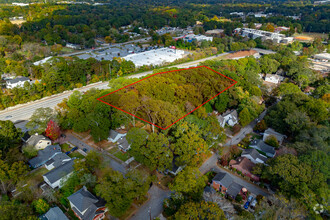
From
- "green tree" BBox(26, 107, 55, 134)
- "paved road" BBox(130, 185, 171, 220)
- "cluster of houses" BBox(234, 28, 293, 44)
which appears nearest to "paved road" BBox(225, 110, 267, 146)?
"paved road" BBox(130, 185, 171, 220)

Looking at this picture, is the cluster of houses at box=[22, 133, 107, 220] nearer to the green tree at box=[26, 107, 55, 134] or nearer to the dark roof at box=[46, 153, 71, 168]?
the dark roof at box=[46, 153, 71, 168]

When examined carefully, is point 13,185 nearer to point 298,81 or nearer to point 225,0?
point 298,81

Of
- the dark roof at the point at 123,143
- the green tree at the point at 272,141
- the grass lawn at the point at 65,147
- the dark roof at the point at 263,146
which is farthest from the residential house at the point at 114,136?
the green tree at the point at 272,141

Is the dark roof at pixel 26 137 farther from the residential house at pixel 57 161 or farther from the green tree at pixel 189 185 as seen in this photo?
the green tree at pixel 189 185

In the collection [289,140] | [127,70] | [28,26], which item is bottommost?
[289,140]

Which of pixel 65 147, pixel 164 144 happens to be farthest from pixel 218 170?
pixel 65 147

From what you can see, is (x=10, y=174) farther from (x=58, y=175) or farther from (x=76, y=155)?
(x=76, y=155)

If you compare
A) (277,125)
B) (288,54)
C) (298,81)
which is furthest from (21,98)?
(288,54)
